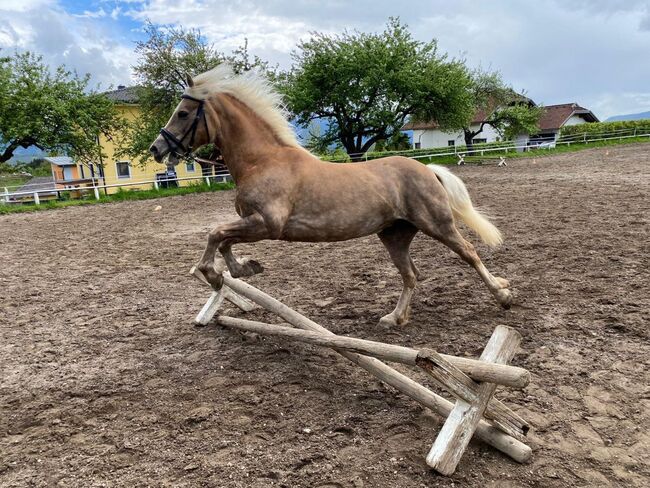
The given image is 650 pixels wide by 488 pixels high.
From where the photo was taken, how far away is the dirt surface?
268 centimetres

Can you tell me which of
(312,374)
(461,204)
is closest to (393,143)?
(461,204)

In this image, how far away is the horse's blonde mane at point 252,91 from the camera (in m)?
4.21

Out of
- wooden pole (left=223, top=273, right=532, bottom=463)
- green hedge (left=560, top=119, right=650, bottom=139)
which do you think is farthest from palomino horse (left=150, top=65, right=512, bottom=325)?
green hedge (left=560, top=119, right=650, bottom=139)

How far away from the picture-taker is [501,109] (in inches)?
1870

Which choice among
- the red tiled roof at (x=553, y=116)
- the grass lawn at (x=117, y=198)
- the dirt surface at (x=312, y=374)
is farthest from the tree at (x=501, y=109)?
the dirt surface at (x=312, y=374)

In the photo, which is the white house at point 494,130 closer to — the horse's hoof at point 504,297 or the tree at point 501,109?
the tree at point 501,109

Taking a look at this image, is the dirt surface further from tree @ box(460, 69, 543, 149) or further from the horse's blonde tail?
tree @ box(460, 69, 543, 149)

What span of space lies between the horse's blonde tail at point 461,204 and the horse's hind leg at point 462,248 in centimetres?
26

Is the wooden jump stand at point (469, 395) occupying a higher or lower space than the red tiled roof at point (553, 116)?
lower

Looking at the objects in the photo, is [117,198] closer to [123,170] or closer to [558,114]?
[123,170]

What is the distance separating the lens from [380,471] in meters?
2.61

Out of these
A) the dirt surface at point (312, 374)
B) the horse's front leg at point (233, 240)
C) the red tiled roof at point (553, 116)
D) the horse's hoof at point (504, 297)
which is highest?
the red tiled roof at point (553, 116)

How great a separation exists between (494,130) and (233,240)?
55.6 m

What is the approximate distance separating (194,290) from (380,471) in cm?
463
